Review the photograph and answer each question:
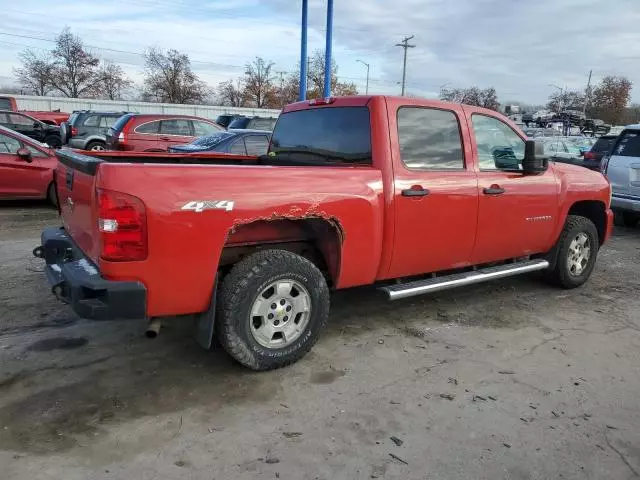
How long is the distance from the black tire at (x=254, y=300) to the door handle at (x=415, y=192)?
0.97 m

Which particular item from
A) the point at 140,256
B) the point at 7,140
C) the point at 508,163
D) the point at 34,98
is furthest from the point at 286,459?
the point at 34,98

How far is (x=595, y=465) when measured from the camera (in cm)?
291

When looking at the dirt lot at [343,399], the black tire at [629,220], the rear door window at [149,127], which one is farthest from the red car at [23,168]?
the black tire at [629,220]

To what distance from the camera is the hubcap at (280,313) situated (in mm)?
3730

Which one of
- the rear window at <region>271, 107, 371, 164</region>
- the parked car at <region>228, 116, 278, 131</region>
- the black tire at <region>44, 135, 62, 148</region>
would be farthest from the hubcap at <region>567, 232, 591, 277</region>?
the black tire at <region>44, 135, 62, 148</region>

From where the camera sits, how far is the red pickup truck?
10.5ft

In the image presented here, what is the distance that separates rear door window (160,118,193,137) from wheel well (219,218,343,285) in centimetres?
1197

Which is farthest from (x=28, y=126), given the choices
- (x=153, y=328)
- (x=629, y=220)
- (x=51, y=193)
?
(x=153, y=328)

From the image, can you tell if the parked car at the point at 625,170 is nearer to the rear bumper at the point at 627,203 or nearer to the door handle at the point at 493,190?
the rear bumper at the point at 627,203

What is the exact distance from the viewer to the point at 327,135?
15.3ft

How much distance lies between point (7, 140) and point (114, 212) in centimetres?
818

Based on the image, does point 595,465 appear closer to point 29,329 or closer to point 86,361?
point 86,361

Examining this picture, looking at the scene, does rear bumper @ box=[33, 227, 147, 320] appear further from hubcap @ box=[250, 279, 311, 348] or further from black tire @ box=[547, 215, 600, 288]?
black tire @ box=[547, 215, 600, 288]

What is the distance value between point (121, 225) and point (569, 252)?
4.70 meters
